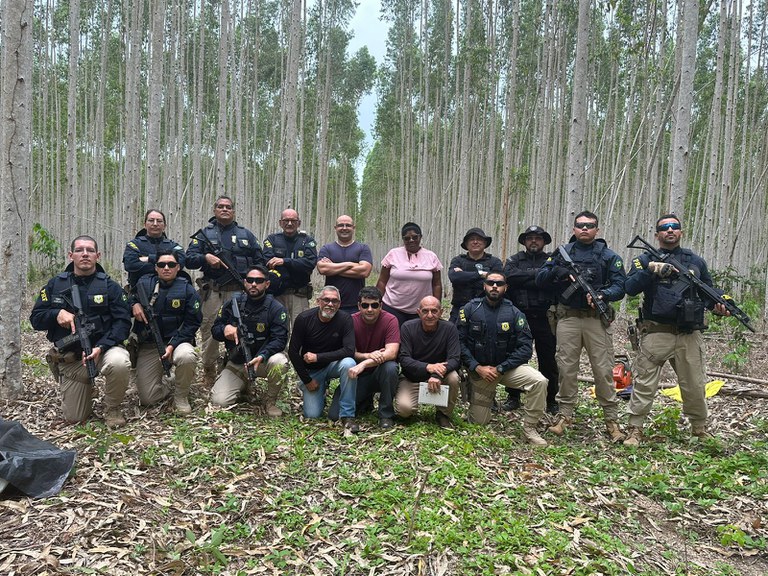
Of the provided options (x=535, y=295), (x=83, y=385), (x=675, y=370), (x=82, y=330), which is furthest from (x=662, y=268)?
(x=83, y=385)

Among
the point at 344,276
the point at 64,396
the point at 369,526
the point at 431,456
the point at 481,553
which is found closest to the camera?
the point at 481,553

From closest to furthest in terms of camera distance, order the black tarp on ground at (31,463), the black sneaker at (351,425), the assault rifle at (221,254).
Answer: the black tarp on ground at (31,463), the black sneaker at (351,425), the assault rifle at (221,254)

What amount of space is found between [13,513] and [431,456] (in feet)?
9.60

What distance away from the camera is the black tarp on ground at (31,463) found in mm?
3240

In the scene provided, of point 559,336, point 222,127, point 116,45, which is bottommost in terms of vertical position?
point 559,336

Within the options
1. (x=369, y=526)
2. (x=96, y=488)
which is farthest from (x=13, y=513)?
(x=369, y=526)

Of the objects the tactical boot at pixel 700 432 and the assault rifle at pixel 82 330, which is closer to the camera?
the assault rifle at pixel 82 330

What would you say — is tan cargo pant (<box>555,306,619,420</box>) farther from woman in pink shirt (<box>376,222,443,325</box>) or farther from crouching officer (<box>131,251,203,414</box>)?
crouching officer (<box>131,251,203,414</box>)

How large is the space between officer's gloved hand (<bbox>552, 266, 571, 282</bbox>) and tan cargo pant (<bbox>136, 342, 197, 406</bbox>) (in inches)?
147

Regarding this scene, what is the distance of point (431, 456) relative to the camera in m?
4.32

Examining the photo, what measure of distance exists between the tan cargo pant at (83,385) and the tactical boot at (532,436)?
3856mm

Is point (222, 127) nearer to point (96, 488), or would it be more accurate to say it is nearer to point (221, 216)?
point (221, 216)

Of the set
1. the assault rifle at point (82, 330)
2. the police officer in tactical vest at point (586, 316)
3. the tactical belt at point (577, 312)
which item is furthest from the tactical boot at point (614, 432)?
the assault rifle at point (82, 330)

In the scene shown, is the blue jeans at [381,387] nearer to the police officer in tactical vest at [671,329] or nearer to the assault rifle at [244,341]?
the assault rifle at [244,341]
